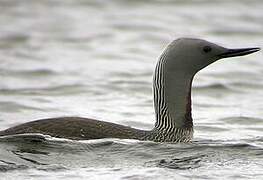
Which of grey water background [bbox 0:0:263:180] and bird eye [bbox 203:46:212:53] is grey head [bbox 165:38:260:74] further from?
grey water background [bbox 0:0:263:180]

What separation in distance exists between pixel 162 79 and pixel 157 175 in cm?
135

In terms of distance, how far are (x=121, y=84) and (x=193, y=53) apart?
478cm

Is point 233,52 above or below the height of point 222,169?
above

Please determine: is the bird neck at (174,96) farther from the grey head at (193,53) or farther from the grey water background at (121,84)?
the grey water background at (121,84)

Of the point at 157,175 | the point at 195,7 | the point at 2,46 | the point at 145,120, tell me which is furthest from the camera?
the point at 195,7

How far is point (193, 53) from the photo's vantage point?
10375 mm

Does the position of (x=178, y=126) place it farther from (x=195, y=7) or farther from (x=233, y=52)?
(x=195, y=7)

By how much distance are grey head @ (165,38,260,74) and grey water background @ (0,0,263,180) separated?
0.76 metres

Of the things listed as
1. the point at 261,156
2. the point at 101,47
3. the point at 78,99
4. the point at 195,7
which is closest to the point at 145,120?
the point at 78,99

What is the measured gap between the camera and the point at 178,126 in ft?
34.0

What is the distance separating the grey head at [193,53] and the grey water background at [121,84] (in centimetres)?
76

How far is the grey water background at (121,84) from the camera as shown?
971cm

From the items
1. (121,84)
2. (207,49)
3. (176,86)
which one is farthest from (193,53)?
(121,84)

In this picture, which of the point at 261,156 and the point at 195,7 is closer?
the point at 261,156
